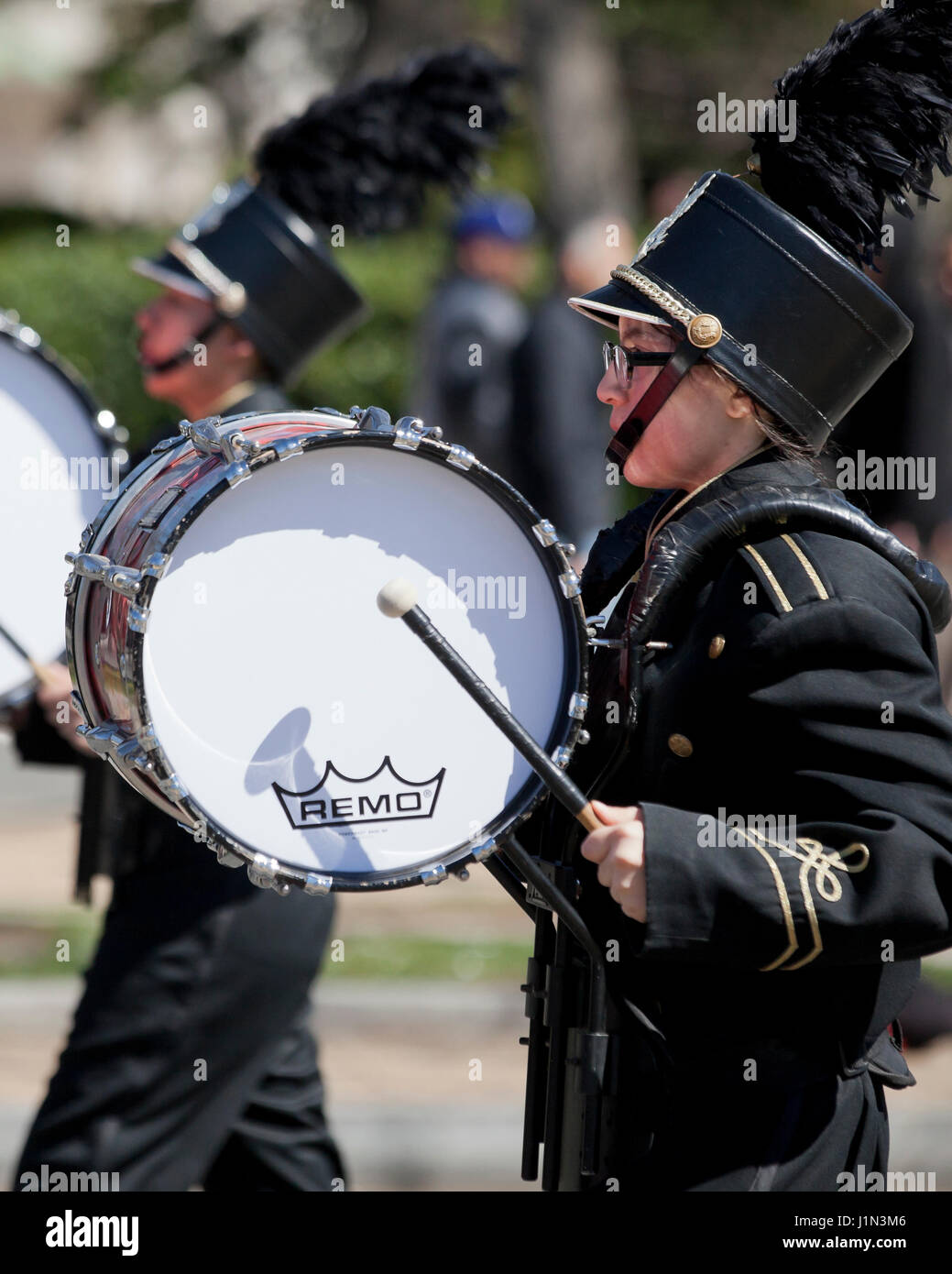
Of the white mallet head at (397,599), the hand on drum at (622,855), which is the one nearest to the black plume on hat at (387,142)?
the white mallet head at (397,599)

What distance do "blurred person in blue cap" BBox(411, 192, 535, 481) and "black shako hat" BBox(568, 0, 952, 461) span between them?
5775mm

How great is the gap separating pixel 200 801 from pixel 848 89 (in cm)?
127

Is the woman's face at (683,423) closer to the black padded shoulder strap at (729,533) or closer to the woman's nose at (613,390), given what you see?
the woman's nose at (613,390)

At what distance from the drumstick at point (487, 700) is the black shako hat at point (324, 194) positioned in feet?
7.15

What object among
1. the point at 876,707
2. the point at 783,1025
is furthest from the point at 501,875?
the point at 876,707

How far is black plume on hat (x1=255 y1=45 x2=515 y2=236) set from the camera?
444 centimetres

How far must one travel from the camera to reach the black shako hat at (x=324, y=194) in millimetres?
4375

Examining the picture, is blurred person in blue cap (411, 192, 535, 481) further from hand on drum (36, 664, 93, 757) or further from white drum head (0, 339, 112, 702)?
hand on drum (36, 664, 93, 757)

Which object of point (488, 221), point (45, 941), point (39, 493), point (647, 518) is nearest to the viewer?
point (647, 518)

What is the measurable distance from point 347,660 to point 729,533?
506mm

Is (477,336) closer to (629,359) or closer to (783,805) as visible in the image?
(629,359)

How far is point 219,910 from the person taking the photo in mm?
3629

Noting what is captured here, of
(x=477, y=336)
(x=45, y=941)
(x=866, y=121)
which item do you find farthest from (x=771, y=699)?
(x=477, y=336)
